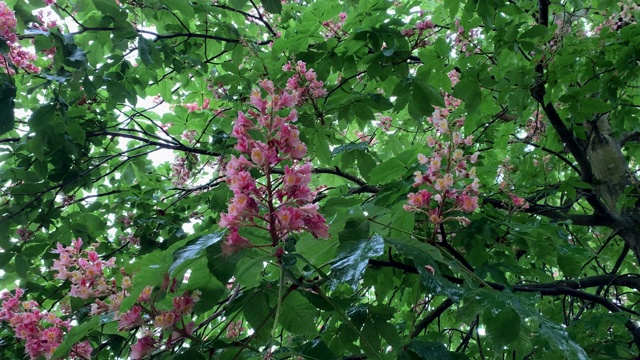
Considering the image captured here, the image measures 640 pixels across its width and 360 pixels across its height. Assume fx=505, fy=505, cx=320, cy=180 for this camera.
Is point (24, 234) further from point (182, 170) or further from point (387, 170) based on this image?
point (387, 170)

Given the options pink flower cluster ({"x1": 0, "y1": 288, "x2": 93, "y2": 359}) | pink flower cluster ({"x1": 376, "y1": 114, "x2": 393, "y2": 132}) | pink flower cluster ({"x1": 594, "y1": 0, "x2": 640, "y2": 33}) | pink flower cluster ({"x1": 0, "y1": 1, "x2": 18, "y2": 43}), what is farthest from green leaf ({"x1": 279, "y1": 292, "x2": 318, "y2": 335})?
pink flower cluster ({"x1": 376, "y1": 114, "x2": 393, "y2": 132})

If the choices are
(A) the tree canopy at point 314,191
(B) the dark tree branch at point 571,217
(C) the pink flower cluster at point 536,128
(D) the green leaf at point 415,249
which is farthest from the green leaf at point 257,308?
(C) the pink flower cluster at point 536,128

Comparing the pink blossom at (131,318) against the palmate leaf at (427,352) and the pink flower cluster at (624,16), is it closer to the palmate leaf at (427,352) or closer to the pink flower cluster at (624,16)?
the palmate leaf at (427,352)

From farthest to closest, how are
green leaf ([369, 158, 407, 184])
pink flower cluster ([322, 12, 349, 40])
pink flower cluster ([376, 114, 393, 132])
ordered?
pink flower cluster ([376, 114, 393, 132]) < pink flower cluster ([322, 12, 349, 40]) < green leaf ([369, 158, 407, 184])

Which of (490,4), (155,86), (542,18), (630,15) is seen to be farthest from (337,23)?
(630,15)

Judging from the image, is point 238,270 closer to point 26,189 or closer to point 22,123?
point 26,189

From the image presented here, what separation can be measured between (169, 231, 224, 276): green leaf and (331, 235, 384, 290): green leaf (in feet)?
0.76

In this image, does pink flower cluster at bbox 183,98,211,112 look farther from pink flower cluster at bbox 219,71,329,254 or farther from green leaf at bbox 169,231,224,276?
green leaf at bbox 169,231,224,276

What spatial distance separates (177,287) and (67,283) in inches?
67.6

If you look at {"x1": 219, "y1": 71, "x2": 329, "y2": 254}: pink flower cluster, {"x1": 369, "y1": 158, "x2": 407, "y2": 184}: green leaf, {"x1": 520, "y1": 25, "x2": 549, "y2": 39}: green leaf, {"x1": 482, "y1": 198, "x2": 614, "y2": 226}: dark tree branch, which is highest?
{"x1": 520, "y1": 25, "x2": 549, "y2": 39}: green leaf

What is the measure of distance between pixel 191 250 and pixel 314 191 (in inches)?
41.6

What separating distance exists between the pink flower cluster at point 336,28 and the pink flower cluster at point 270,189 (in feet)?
4.71

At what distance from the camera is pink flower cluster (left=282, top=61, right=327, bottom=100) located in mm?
2158

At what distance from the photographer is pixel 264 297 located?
1.19m
